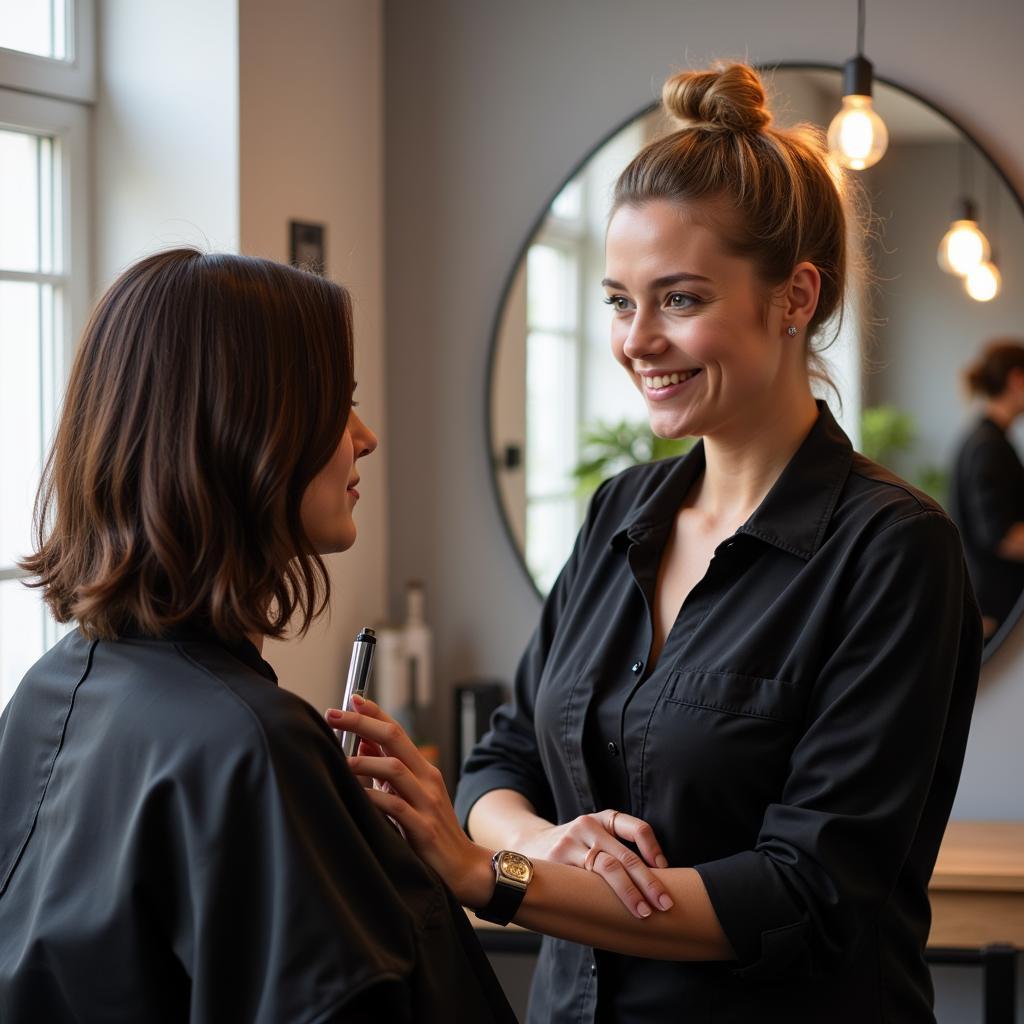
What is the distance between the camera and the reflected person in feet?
8.23

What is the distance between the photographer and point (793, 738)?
1.30m

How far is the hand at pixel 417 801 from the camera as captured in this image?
1164 millimetres

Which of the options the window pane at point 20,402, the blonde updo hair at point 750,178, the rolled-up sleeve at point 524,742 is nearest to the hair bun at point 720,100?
the blonde updo hair at point 750,178

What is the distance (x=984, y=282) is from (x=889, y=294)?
187 millimetres

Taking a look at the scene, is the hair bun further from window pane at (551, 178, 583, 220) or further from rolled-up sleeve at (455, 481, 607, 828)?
window pane at (551, 178, 583, 220)

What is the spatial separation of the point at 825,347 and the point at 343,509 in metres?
Answer: 0.70

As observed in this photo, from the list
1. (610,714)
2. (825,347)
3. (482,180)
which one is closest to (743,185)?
(825,347)

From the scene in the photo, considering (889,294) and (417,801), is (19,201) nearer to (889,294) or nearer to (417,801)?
(417,801)

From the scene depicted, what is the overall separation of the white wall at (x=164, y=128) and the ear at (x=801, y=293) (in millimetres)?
1209

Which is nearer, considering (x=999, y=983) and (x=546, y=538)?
(x=999, y=983)

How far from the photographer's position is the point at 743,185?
1412 mm

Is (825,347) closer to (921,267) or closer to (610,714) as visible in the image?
(610,714)

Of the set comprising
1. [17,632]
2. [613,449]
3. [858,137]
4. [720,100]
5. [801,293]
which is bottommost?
[17,632]

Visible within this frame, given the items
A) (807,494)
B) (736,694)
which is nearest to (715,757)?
(736,694)
